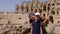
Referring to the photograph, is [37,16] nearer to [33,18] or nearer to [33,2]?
[33,18]

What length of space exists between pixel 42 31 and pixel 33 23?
0.43 meters

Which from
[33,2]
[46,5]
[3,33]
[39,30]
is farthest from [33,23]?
[33,2]

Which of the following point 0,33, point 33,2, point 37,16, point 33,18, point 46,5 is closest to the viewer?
point 37,16

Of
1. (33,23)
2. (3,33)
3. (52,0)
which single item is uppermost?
(52,0)

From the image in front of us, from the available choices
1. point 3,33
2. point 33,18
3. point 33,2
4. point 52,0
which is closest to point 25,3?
point 33,2

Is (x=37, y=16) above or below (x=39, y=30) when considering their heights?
above

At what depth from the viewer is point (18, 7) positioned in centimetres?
4831

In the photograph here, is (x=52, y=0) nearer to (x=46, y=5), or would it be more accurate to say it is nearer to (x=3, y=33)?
(x=46, y=5)

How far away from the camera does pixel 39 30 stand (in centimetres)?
774

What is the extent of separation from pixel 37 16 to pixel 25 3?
44.4 metres

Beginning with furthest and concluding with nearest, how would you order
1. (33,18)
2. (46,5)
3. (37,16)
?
(46,5)
(33,18)
(37,16)

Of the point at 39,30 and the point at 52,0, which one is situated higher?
the point at 52,0

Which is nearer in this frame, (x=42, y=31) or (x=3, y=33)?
(x=42, y=31)

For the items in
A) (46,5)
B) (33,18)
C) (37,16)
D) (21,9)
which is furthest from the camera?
(21,9)
